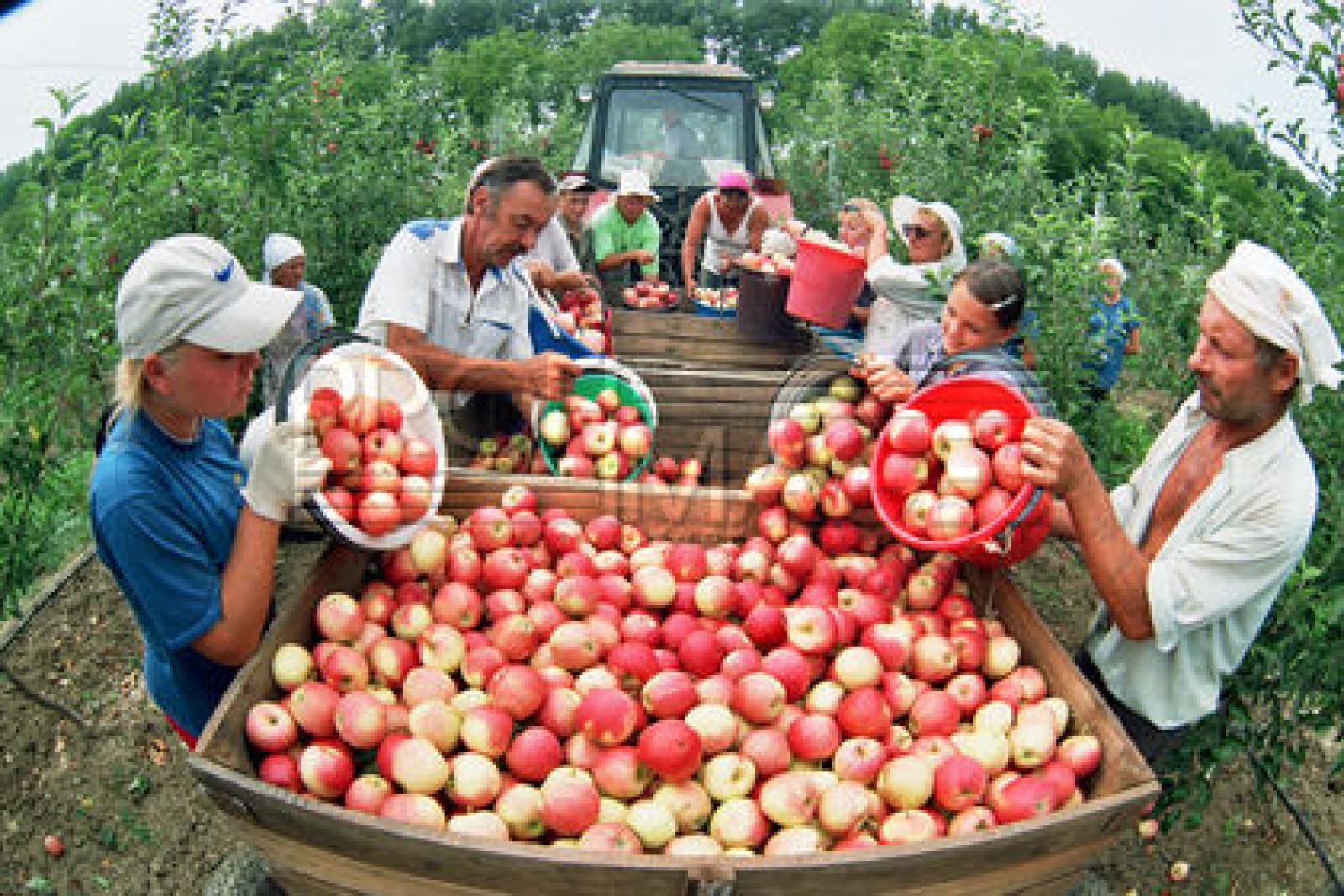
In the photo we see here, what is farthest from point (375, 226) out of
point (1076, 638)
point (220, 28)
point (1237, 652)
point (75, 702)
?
point (1237, 652)

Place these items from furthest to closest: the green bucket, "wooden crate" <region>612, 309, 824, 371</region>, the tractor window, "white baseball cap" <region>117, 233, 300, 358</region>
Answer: the tractor window, "wooden crate" <region>612, 309, 824, 371</region>, the green bucket, "white baseball cap" <region>117, 233, 300, 358</region>

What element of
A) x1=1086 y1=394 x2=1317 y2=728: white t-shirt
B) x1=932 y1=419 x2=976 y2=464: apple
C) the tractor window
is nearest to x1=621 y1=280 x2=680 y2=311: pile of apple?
the tractor window

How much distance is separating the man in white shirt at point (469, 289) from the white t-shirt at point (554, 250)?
1258 millimetres

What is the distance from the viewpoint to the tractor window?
855 centimetres

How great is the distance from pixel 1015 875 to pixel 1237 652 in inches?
36.1

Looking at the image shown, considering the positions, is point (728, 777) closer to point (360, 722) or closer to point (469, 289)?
point (360, 722)

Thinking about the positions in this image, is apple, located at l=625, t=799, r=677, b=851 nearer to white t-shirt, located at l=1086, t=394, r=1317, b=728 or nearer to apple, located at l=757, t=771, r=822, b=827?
apple, located at l=757, t=771, r=822, b=827

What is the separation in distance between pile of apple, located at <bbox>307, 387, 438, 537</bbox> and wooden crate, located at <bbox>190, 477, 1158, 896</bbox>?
0.40 m

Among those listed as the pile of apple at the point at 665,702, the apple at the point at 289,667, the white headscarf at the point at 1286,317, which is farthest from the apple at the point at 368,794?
the white headscarf at the point at 1286,317

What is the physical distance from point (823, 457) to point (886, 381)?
31 cm

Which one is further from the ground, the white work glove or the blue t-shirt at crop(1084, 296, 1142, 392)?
the white work glove

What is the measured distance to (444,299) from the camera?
A: 3488 millimetres

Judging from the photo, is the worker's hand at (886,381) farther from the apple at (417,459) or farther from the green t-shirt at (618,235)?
the green t-shirt at (618,235)

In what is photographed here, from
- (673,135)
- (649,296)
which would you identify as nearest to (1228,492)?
(649,296)
